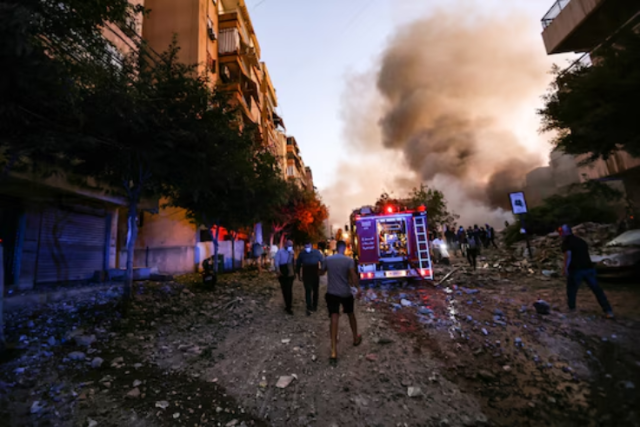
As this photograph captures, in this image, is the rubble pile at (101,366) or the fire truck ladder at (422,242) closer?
the rubble pile at (101,366)

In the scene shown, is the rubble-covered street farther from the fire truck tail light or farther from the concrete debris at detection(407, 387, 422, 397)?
the fire truck tail light

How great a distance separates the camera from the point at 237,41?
2273cm

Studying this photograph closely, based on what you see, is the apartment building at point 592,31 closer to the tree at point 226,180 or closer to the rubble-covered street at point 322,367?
the rubble-covered street at point 322,367

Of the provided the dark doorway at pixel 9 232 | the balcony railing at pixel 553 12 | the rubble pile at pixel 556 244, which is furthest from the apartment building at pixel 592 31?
the dark doorway at pixel 9 232

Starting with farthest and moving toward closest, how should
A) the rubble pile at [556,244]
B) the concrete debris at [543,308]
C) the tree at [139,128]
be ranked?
the rubble pile at [556,244]
the tree at [139,128]
the concrete debris at [543,308]

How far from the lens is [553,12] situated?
16.7m

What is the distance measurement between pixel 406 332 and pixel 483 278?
6896 millimetres

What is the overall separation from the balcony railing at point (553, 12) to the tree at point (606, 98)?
11761 millimetres

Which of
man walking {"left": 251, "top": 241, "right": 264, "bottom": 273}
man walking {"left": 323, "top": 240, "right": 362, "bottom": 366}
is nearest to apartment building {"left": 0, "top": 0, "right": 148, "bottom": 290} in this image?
man walking {"left": 323, "top": 240, "right": 362, "bottom": 366}

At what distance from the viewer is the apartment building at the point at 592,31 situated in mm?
13430

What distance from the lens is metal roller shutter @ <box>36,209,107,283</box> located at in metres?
10.0

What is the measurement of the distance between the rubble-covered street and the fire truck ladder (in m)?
3.15

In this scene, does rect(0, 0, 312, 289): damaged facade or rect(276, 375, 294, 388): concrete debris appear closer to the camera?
rect(276, 375, 294, 388): concrete debris

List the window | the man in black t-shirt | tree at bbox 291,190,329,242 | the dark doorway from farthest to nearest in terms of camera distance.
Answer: tree at bbox 291,190,329,242, the window, the dark doorway, the man in black t-shirt
